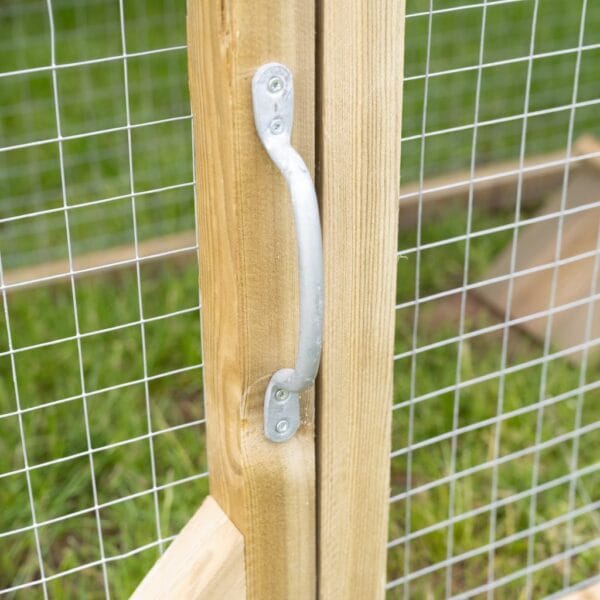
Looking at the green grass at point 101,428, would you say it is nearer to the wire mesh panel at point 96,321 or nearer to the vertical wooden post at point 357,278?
the wire mesh panel at point 96,321

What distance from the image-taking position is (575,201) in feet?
7.83

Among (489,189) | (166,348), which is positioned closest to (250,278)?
(166,348)

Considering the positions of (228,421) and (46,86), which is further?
(46,86)

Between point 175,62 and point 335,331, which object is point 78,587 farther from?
point 175,62

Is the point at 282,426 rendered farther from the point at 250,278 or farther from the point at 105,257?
the point at 105,257

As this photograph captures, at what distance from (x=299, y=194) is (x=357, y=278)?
7.0 inches

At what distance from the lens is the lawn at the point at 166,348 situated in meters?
1.68

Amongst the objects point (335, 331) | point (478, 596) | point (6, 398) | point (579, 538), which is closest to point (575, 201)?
point (579, 538)

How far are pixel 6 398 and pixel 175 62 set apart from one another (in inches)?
57.4

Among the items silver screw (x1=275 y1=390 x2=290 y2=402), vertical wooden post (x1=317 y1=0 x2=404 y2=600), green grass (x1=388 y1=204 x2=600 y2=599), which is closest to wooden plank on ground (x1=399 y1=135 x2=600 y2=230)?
green grass (x1=388 y1=204 x2=600 y2=599)

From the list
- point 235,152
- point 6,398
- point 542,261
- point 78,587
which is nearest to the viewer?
point 235,152

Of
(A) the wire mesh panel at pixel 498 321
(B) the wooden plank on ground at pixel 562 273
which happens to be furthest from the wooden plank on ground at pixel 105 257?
(B) the wooden plank on ground at pixel 562 273

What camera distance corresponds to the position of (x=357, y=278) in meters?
1.00

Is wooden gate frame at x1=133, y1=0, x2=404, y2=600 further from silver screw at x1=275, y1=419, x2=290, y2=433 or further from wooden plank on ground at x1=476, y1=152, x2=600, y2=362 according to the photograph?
wooden plank on ground at x1=476, y1=152, x2=600, y2=362
